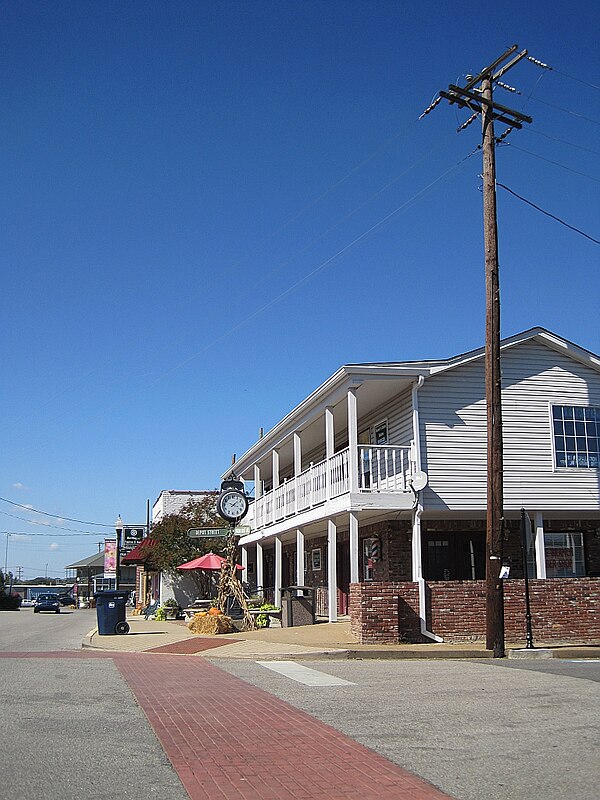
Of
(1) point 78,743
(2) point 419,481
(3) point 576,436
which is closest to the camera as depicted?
(1) point 78,743

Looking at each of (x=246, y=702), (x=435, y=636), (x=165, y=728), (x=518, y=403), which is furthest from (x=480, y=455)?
(x=165, y=728)

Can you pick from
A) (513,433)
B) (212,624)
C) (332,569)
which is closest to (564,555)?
(513,433)

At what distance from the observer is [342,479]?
874 inches

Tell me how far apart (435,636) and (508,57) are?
12.3m

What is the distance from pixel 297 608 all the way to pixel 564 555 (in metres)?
7.41

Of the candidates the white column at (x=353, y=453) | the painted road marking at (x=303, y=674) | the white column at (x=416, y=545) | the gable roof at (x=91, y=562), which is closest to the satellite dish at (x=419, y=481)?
the white column at (x=416, y=545)

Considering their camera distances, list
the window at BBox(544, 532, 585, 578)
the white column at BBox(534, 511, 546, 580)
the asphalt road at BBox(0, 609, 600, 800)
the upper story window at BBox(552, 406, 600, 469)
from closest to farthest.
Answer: the asphalt road at BBox(0, 609, 600, 800) < the white column at BBox(534, 511, 546, 580) < the upper story window at BBox(552, 406, 600, 469) < the window at BBox(544, 532, 585, 578)

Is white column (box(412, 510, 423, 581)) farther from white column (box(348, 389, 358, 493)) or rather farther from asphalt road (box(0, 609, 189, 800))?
asphalt road (box(0, 609, 189, 800))

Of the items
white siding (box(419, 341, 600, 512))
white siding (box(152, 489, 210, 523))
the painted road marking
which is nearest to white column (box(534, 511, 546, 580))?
white siding (box(419, 341, 600, 512))

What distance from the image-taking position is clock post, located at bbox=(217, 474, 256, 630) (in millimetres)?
23172

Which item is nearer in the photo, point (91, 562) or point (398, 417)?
point (398, 417)

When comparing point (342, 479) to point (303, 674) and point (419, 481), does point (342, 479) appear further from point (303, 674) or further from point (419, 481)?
point (303, 674)

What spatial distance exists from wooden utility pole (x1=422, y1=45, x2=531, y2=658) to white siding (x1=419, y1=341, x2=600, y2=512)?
359 centimetres

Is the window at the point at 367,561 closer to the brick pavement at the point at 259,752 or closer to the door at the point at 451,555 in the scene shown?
the door at the point at 451,555
